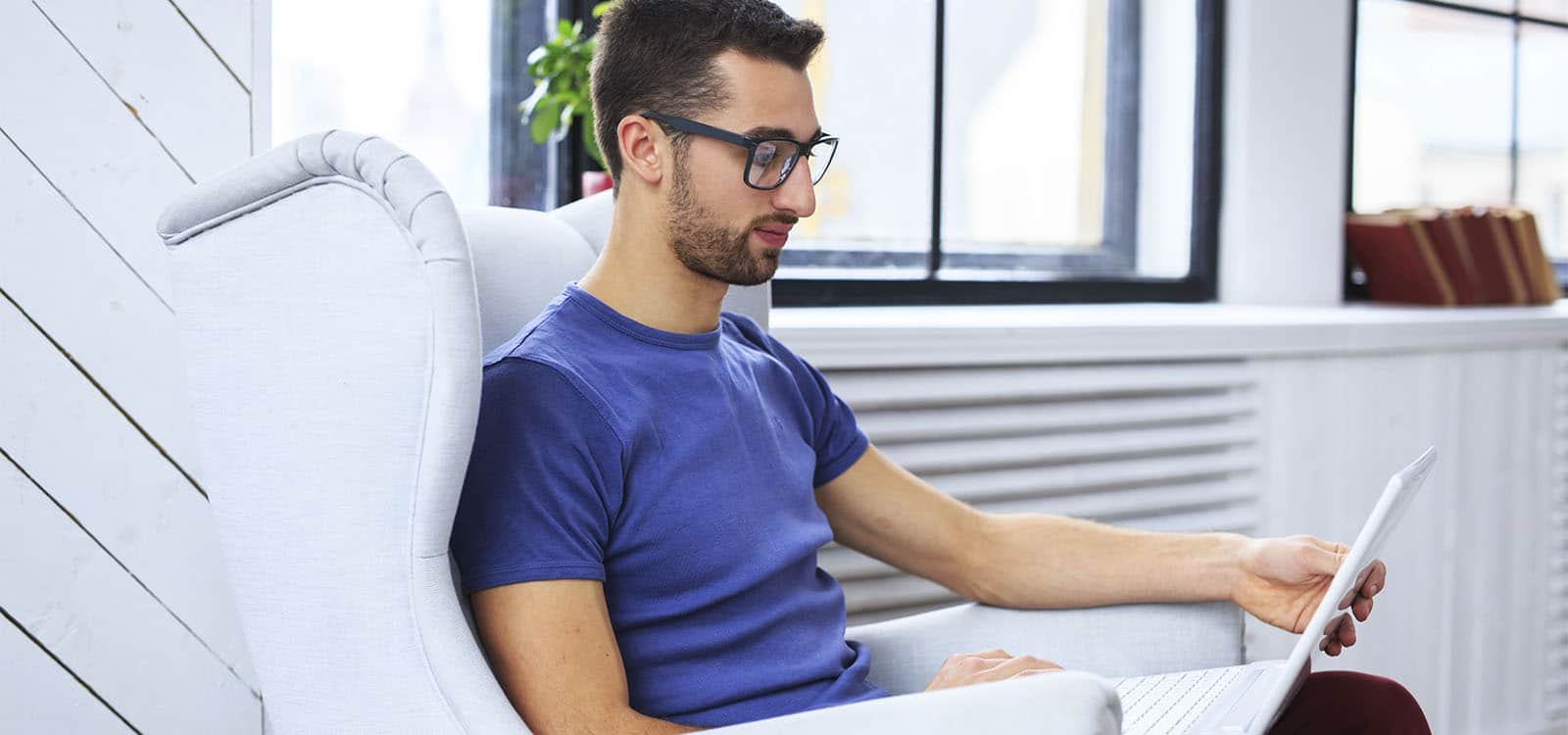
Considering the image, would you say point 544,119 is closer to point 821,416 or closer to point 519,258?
point 519,258

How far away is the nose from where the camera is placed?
4.44 feet

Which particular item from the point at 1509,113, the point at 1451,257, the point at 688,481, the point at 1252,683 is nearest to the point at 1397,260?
the point at 1451,257

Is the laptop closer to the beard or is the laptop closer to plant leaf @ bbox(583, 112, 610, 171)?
the beard

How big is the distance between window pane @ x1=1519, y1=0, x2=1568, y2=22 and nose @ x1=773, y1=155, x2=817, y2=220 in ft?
10.9

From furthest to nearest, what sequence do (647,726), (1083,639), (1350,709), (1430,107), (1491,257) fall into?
(1430,107) < (1491,257) < (1083,639) < (1350,709) < (647,726)

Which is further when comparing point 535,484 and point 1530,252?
point 1530,252

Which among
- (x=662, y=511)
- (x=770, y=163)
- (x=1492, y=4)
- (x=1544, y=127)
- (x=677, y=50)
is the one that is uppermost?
(x=1492, y=4)

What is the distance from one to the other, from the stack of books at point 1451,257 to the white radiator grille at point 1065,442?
882 millimetres

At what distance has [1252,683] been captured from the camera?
147 cm

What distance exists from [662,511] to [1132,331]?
4.57 ft

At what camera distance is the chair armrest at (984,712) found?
3.31ft

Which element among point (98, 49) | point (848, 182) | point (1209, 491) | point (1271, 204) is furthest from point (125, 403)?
point (1271, 204)

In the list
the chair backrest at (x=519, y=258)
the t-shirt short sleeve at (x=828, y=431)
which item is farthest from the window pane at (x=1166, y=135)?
the chair backrest at (x=519, y=258)

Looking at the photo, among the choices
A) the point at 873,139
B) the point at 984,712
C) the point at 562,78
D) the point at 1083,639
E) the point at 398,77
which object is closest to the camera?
the point at 984,712
